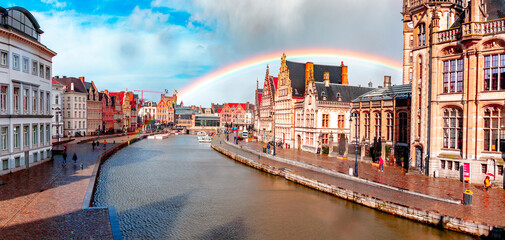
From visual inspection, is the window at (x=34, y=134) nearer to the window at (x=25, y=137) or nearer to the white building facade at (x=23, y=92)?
the white building facade at (x=23, y=92)

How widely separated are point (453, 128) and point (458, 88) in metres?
3.27

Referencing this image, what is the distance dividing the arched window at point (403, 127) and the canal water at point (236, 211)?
14057 mm

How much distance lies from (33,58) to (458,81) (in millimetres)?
38139

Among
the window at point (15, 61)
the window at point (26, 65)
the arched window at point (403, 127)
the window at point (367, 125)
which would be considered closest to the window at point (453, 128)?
the arched window at point (403, 127)

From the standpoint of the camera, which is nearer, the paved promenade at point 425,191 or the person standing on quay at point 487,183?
the paved promenade at point 425,191

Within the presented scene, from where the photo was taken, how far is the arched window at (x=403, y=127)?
35.5 metres

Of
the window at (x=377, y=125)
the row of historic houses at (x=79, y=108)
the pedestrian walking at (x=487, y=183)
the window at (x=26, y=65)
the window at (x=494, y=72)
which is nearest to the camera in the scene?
the pedestrian walking at (x=487, y=183)

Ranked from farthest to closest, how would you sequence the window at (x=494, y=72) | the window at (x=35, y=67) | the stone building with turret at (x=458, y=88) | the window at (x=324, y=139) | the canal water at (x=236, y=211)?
1. the window at (x=324, y=139)
2. the window at (x=35, y=67)
3. the stone building with turret at (x=458, y=88)
4. the window at (x=494, y=72)
5. the canal water at (x=236, y=211)

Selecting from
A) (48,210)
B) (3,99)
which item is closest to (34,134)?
(3,99)

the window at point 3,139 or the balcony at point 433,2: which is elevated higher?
the balcony at point 433,2

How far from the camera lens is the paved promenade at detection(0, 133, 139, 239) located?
14.4 metres

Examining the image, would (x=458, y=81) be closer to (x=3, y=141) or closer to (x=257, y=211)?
(x=257, y=211)

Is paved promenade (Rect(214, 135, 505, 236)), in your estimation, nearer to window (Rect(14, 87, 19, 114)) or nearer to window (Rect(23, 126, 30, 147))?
window (Rect(23, 126, 30, 147))

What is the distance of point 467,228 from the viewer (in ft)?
55.2
